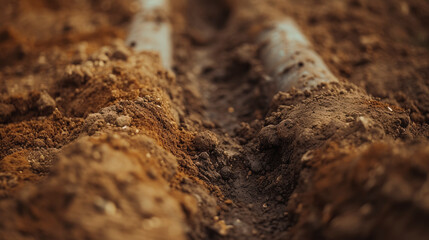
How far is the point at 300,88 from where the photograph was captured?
3.80 meters

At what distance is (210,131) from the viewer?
3.51m

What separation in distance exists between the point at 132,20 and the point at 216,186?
155 inches

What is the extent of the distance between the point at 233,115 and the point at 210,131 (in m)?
0.87

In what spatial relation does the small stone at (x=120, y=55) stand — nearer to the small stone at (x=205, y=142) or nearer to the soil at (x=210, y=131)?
the soil at (x=210, y=131)

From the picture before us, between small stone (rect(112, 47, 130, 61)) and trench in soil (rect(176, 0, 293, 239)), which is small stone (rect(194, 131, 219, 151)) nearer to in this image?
trench in soil (rect(176, 0, 293, 239))

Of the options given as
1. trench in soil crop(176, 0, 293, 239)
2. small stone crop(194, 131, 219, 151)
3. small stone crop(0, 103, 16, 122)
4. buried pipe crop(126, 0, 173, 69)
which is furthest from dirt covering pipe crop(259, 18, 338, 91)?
small stone crop(0, 103, 16, 122)

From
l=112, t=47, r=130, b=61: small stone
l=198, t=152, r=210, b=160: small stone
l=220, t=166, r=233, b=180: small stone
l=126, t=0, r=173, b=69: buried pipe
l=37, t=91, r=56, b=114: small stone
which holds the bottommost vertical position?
l=220, t=166, r=233, b=180: small stone

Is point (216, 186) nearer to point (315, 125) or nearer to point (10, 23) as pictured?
point (315, 125)

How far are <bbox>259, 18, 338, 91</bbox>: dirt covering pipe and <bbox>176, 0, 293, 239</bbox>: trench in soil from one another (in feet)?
0.98

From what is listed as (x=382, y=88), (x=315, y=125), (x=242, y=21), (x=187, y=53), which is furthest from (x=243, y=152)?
(x=242, y=21)

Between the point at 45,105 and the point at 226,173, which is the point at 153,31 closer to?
the point at 45,105

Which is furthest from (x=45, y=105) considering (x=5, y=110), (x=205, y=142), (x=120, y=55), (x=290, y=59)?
(x=290, y=59)

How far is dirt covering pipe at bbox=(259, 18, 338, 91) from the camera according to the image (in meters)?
3.90

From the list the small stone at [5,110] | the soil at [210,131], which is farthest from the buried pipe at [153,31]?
the small stone at [5,110]
